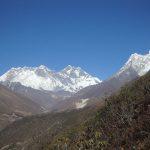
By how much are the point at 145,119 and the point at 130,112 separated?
942 cm

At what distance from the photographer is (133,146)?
Answer: 5203cm

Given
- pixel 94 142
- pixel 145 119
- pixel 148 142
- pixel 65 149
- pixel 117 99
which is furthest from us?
pixel 117 99

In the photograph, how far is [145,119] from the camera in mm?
60438

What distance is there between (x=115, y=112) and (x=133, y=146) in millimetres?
27899

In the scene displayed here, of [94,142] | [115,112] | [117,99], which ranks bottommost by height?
[94,142]

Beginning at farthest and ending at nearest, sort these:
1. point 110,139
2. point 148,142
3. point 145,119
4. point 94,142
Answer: point 94,142 → point 110,139 → point 145,119 → point 148,142

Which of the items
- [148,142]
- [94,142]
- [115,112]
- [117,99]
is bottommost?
[148,142]

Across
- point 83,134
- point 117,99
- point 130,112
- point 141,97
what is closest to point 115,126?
point 130,112

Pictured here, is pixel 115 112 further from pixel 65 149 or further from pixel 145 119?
pixel 145 119

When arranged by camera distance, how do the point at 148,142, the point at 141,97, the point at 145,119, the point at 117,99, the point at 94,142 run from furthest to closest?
the point at 117,99 → the point at 141,97 → the point at 94,142 → the point at 145,119 → the point at 148,142

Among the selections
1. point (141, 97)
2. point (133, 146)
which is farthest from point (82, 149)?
point (133, 146)

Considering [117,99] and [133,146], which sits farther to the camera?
[117,99]

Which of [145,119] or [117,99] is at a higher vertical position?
[117,99]

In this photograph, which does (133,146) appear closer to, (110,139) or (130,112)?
(110,139)
